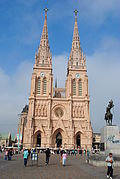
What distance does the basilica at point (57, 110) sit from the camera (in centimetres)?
5194

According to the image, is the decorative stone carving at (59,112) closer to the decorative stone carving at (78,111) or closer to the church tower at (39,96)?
the church tower at (39,96)

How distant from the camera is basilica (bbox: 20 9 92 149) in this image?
5194cm

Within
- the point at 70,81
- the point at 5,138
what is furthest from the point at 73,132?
the point at 5,138

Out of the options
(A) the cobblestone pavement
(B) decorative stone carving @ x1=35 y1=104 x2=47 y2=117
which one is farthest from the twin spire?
(A) the cobblestone pavement

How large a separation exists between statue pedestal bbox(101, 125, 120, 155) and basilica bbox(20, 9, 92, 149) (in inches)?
1357

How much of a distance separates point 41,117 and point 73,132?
34.1 feet

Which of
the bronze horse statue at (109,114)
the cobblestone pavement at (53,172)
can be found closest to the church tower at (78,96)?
the bronze horse statue at (109,114)

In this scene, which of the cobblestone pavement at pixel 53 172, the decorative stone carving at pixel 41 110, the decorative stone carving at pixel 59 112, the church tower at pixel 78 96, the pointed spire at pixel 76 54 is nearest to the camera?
the cobblestone pavement at pixel 53 172

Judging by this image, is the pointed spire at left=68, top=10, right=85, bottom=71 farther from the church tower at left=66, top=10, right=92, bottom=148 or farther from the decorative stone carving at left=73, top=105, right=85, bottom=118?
the decorative stone carving at left=73, top=105, right=85, bottom=118

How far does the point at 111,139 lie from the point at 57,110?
39803 millimetres

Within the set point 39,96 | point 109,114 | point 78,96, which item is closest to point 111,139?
point 109,114

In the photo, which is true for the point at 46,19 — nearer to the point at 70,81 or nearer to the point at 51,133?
the point at 70,81

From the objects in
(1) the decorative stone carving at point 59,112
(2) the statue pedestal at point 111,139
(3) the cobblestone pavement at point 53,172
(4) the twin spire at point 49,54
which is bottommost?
(3) the cobblestone pavement at point 53,172

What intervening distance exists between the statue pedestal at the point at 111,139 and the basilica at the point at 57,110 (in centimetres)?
3448
